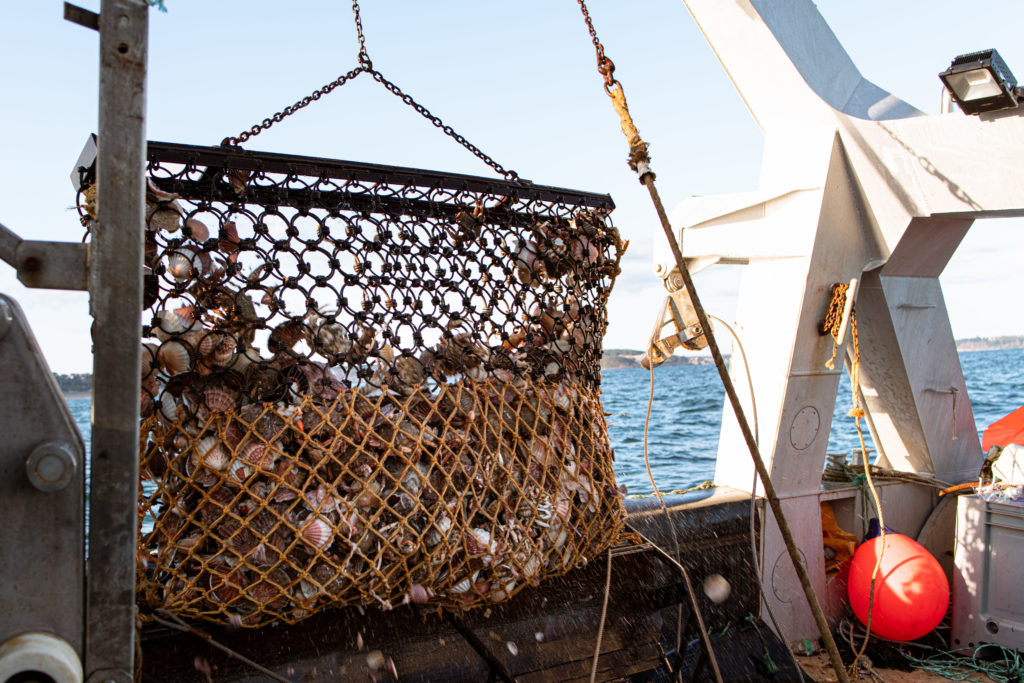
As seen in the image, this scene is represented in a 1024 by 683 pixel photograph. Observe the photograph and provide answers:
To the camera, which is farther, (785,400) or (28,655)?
(785,400)

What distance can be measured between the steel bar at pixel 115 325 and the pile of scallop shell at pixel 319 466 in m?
0.60

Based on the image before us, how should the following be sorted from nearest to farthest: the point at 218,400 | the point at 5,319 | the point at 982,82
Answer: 1. the point at 5,319
2. the point at 218,400
3. the point at 982,82

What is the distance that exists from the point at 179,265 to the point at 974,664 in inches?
177

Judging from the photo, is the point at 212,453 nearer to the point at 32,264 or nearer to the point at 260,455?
the point at 260,455

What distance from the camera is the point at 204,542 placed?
1788 millimetres

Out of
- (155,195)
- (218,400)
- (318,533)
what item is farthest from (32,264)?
(318,533)

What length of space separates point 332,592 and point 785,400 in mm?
3172

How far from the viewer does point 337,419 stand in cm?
188

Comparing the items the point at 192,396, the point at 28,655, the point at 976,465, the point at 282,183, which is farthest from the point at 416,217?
the point at 976,465

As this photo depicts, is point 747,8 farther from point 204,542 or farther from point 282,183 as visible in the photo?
point 204,542

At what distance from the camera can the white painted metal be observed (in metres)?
4.07

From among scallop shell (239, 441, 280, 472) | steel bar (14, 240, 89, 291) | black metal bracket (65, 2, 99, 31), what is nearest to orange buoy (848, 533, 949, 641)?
scallop shell (239, 441, 280, 472)

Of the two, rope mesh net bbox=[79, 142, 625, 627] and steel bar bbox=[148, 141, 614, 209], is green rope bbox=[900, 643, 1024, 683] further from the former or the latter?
steel bar bbox=[148, 141, 614, 209]

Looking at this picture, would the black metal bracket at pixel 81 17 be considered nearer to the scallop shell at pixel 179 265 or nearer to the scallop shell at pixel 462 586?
the scallop shell at pixel 179 265
